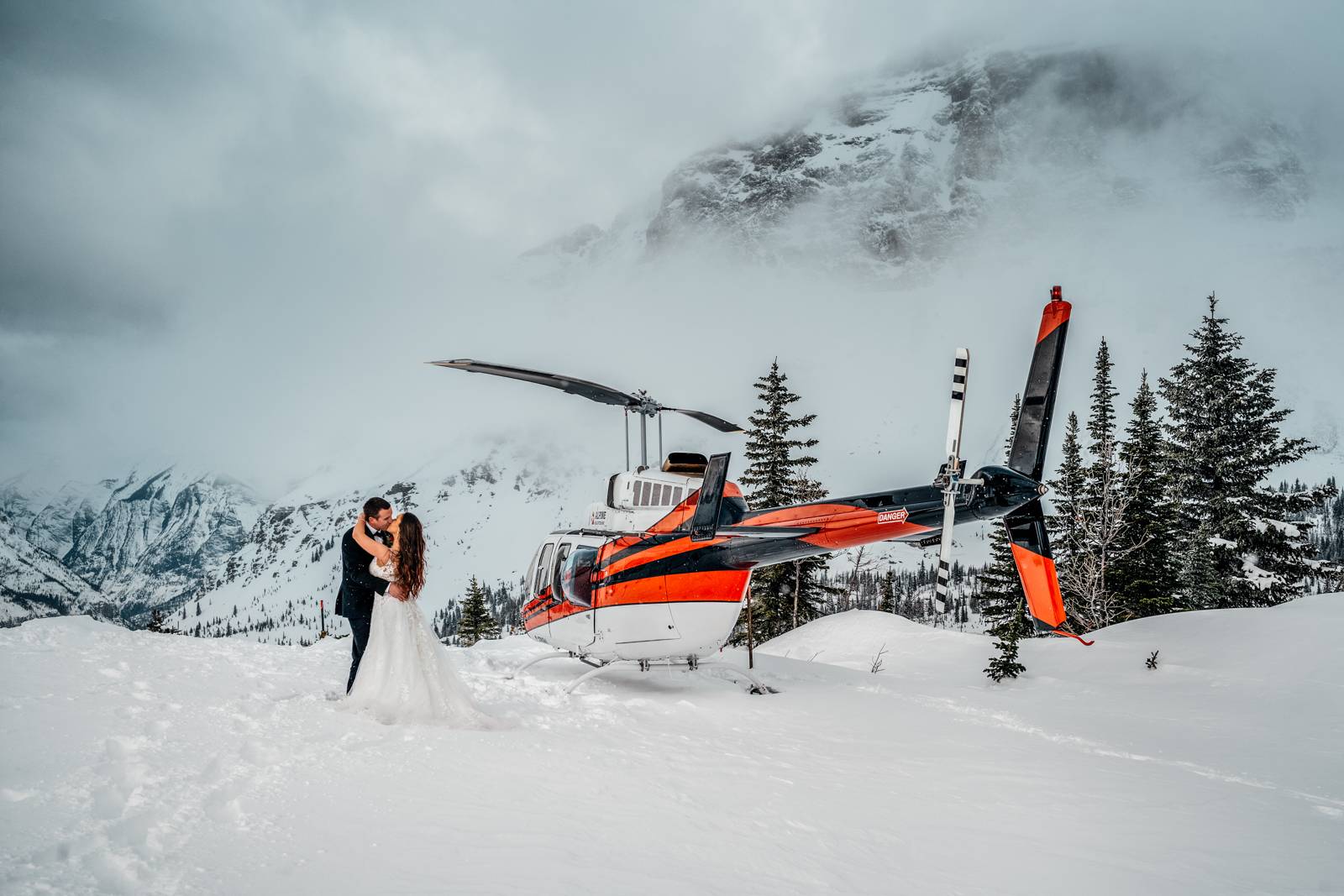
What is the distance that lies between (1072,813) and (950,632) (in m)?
14.8

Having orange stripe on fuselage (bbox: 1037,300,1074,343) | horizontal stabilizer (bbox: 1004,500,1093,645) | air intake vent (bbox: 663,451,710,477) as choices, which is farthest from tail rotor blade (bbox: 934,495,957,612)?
air intake vent (bbox: 663,451,710,477)

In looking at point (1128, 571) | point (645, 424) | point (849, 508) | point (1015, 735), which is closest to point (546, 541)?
point (645, 424)

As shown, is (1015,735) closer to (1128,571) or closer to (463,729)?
(463,729)

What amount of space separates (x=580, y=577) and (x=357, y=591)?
13.9 feet

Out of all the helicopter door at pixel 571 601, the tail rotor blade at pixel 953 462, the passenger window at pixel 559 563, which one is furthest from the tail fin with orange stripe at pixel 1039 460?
the passenger window at pixel 559 563

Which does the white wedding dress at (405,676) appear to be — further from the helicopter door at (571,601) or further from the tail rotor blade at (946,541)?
the tail rotor blade at (946,541)

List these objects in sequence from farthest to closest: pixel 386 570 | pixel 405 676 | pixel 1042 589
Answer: pixel 1042 589, pixel 386 570, pixel 405 676

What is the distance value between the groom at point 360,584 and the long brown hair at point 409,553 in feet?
0.34

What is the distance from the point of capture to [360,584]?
705 centimetres

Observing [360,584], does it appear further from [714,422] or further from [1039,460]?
[1039,460]

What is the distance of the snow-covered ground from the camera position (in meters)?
3.39


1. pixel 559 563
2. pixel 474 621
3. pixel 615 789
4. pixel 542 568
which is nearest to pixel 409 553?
pixel 615 789

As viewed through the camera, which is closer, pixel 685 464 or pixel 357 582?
pixel 357 582

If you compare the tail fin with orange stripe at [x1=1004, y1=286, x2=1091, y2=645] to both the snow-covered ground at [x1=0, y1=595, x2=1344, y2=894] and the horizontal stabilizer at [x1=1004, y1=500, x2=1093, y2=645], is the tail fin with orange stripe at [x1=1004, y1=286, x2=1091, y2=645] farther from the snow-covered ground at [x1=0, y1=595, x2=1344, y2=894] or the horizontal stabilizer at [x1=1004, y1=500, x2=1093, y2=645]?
the snow-covered ground at [x1=0, y1=595, x2=1344, y2=894]
